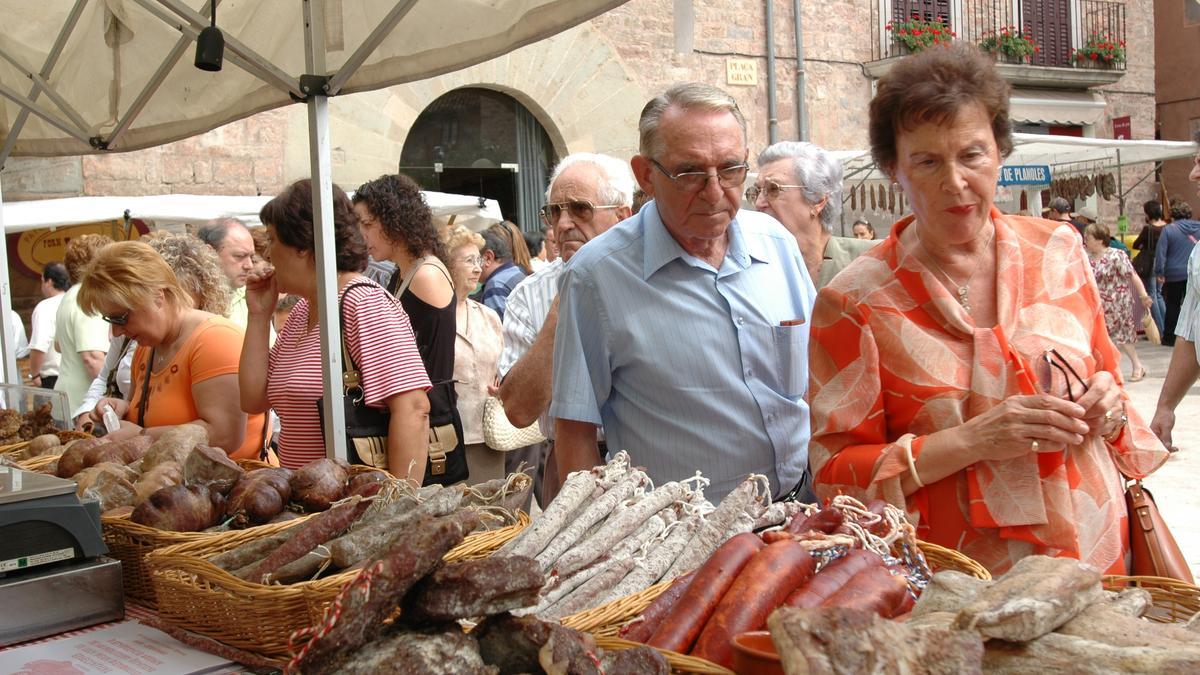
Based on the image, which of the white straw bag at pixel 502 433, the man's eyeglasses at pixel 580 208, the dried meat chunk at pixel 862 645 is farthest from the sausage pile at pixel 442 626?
the white straw bag at pixel 502 433

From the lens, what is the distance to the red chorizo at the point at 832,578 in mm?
1591

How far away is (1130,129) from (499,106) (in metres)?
14.0

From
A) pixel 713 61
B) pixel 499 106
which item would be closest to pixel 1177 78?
pixel 713 61

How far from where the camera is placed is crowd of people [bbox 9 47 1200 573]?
234cm

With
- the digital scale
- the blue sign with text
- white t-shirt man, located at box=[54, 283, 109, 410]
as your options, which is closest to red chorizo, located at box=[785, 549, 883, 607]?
the digital scale

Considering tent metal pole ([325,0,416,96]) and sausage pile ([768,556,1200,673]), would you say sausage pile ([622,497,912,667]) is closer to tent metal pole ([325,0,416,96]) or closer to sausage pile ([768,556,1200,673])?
sausage pile ([768,556,1200,673])

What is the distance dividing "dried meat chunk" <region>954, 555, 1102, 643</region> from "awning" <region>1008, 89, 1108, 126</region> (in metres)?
20.6

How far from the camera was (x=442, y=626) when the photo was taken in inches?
57.0

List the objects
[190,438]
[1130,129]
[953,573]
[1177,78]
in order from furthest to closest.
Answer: [1177,78]
[1130,129]
[190,438]
[953,573]

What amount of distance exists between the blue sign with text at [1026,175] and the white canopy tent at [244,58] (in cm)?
1200

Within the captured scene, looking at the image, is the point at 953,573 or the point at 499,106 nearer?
the point at 953,573

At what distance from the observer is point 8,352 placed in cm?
534

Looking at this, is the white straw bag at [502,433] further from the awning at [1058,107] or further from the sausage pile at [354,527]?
the awning at [1058,107]

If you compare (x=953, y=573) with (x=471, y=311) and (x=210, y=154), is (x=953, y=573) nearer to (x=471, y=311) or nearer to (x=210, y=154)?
(x=471, y=311)
